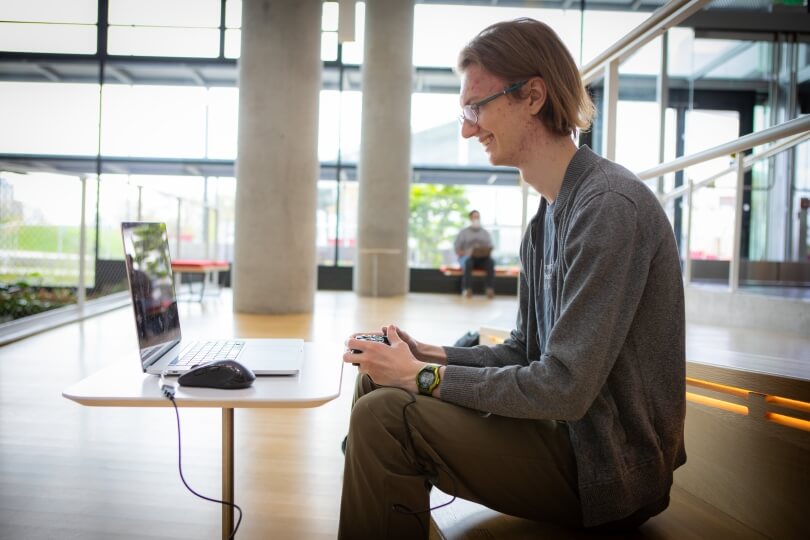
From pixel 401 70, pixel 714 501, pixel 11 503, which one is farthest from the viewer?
pixel 401 70

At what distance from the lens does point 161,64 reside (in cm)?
1027

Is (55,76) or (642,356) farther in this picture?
(55,76)

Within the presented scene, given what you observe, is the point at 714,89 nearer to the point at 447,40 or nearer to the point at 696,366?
Result: the point at 447,40

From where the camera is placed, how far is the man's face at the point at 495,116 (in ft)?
Answer: 4.06

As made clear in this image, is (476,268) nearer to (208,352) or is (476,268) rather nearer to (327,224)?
(327,224)

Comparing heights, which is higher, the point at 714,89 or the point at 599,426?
the point at 714,89

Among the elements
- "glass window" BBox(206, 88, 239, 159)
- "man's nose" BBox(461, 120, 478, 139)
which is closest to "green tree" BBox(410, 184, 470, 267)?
"glass window" BBox(206, 88, 239, 159)

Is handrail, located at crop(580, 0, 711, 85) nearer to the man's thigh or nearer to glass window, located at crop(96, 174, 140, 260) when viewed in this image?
the man's thigh

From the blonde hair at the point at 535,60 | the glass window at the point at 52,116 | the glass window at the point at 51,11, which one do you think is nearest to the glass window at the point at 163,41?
the glass window at the point at 51,11

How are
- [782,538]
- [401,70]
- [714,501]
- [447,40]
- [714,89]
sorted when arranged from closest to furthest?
[782,538] < [714,501] < [714,89] < [401,70] < [447,40]

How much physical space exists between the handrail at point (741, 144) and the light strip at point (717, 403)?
785mm

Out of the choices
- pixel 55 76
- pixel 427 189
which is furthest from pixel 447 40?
pixel 55 76

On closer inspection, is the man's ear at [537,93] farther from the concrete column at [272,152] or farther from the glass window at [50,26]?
the glass window at [50,26]

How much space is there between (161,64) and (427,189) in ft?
16.5
